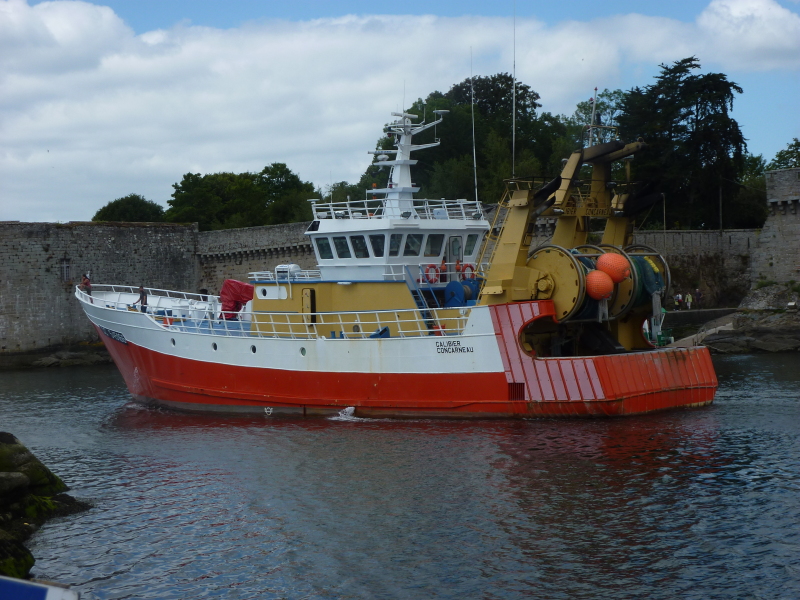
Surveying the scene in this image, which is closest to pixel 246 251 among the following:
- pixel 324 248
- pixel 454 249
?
pixel 324 248

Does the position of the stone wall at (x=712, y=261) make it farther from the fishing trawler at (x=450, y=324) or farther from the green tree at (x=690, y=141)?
the fishing trawler at (x=450, y=324)

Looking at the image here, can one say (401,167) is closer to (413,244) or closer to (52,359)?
(413,244)

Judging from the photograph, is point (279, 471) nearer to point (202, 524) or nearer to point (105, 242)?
point (202, 524)

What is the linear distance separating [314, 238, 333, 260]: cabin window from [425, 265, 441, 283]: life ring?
231cm

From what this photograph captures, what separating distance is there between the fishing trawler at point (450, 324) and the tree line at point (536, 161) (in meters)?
9.31

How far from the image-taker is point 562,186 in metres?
17.3

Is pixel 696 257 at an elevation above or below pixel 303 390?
above

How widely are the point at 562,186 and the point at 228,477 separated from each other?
837 centimetres

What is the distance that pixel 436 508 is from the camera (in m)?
12.1

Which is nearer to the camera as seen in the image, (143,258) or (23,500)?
(23,500)

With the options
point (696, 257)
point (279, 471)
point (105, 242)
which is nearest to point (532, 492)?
point (279, 471)

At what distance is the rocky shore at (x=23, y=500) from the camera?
1029 cm

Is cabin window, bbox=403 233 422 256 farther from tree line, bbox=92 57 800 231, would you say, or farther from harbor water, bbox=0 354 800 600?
tree line, bbox=92 57 800 231

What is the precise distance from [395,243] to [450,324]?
2.34m
